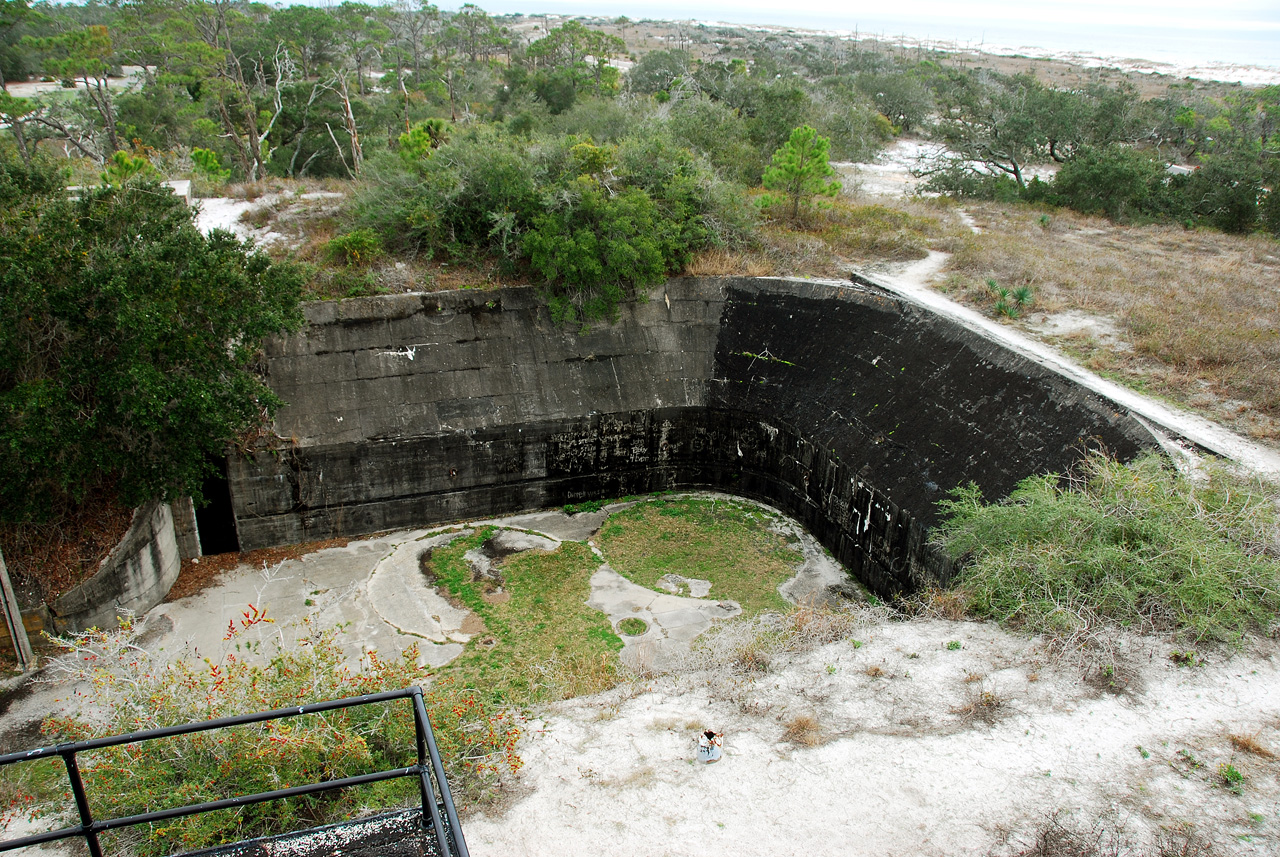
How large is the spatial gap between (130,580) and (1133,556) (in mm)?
13474

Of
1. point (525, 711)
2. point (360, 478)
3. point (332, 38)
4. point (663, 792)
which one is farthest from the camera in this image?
point (332, 38)

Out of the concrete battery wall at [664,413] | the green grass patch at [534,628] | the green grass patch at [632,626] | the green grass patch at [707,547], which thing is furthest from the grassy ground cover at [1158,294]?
the green grass patch at [534,628]

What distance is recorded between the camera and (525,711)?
771 cm

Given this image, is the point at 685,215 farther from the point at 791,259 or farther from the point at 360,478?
the point at 360,478

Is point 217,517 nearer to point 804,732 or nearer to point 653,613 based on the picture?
point 653,613

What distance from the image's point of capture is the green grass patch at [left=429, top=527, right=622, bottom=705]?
994cm

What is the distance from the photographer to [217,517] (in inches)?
541

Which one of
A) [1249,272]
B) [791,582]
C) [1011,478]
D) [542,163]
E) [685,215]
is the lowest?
[791,582]

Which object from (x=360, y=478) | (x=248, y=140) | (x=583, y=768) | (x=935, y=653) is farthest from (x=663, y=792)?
(x=248, y=140)

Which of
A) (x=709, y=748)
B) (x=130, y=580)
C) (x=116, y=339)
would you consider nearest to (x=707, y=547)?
(x=709, y=748)

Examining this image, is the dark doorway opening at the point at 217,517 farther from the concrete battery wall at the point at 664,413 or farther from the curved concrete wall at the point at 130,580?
the curved concrete wall at the point at 130,580

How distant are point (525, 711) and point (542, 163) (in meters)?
12.7

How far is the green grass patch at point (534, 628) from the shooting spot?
9.94 metres

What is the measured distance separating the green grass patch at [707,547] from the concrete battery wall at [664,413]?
747 millimetres
